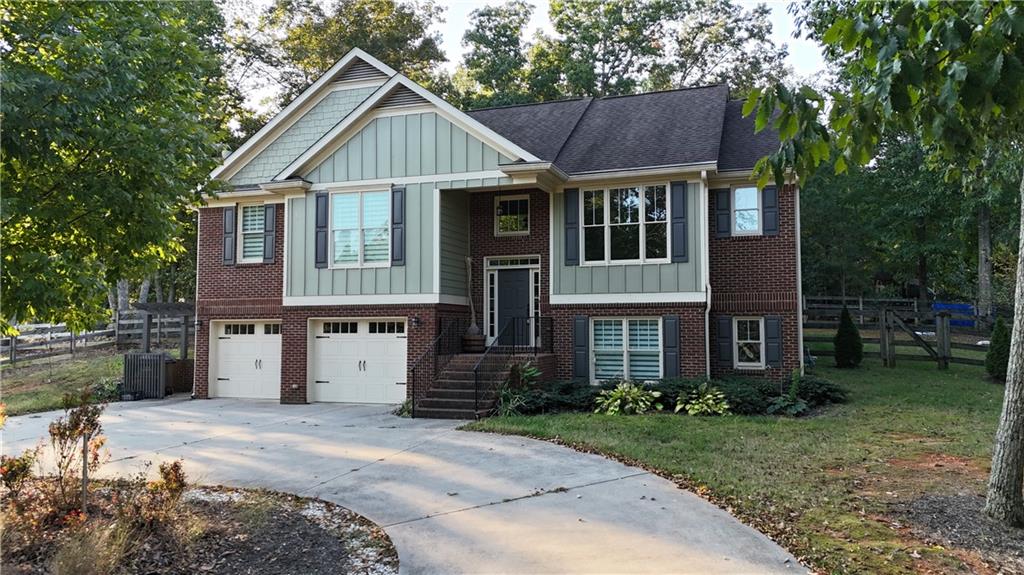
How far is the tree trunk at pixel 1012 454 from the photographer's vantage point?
5570 millimetres

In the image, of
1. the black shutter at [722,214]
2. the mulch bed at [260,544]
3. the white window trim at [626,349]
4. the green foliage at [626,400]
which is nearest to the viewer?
the mulch bed at [260,544]

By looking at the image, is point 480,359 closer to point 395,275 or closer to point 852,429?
point 395,275

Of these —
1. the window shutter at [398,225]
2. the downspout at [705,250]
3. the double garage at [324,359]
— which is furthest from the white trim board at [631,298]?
the double garage at [324,359]

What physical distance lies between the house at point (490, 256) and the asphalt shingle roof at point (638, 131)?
0.25 ft

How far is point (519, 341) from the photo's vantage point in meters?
15.1

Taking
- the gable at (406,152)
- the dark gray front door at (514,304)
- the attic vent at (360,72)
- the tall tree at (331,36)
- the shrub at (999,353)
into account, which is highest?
the tall tree at (331,36)

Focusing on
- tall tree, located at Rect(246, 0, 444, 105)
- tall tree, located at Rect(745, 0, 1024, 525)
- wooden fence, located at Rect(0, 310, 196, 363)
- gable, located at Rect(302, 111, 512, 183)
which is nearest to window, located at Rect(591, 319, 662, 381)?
gable, located at Rect(302, 111, 512, 183)

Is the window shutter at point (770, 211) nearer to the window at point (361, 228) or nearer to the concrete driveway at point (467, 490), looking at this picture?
the concrete driveway at point (467, 490)

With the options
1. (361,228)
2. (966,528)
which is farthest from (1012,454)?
(361,228)

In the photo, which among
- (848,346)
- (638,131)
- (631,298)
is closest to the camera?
(631,298)

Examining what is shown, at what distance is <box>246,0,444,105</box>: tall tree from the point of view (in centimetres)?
2714

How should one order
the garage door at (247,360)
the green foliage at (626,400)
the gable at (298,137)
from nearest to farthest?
the green foliage at (626,400), the garage door at (247,360), the gable at (298,137)

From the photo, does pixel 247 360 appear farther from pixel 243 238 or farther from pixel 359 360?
pixel 359 360

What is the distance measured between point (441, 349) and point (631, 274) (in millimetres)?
4355
